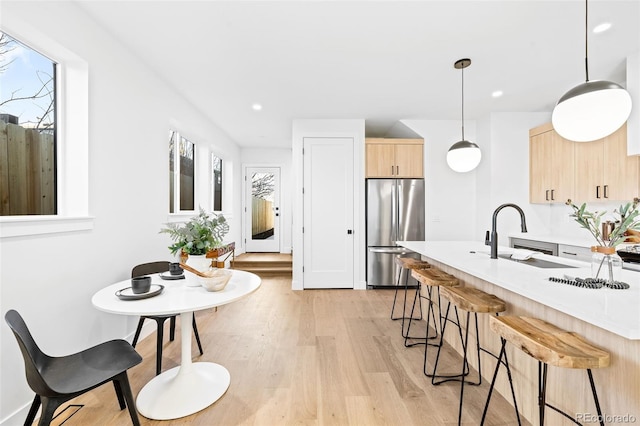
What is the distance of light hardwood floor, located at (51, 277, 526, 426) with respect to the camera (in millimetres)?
1704

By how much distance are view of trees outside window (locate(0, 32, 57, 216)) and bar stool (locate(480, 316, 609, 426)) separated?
9.00ft

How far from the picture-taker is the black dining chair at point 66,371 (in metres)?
1.21

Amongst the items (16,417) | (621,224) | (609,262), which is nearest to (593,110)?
(621,224)

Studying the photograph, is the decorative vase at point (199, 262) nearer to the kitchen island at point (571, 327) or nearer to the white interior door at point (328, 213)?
the kitchen island at point (571, 327)

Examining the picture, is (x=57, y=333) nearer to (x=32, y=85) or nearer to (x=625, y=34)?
(x=32, y=85)

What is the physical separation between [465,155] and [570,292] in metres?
1.94

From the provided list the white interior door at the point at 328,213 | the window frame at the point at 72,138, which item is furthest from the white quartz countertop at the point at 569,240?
the window frame at the point at 72,138

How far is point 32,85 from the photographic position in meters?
1.84

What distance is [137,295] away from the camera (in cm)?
164

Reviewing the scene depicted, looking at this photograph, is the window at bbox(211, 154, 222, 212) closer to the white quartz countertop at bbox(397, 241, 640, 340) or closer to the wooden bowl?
the wooden bowl

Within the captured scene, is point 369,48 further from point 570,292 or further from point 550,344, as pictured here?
point 550,344

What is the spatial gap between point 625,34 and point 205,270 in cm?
375

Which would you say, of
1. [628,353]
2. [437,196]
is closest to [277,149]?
[437,196]

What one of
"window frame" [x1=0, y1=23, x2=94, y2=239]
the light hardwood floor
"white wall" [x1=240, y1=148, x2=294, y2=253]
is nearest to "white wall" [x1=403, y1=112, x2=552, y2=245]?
the light hardwood floor
